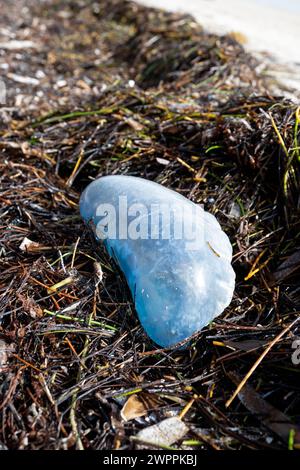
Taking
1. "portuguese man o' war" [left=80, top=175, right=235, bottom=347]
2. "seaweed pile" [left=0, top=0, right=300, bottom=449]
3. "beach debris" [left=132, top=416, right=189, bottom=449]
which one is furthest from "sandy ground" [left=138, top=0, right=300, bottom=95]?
"beach debris" [left=132, top=416, right=189, bottom=449]

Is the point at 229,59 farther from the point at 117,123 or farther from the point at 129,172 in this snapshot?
the point at 129,172

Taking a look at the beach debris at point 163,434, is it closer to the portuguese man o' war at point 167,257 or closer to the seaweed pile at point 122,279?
the seaweed pile at point 122,279

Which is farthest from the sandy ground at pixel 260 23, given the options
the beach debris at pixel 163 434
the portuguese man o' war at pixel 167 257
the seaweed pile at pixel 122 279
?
the beach debris at pixel 163 434

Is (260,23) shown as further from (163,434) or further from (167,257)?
(163,434)

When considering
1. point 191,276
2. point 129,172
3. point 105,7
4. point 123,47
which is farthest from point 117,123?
point 105,7

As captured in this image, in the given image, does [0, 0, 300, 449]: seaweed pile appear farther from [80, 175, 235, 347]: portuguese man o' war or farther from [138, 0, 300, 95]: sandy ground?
[138, 0, 300, 95]: sandy ground

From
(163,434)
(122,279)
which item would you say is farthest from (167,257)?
(163,434)
